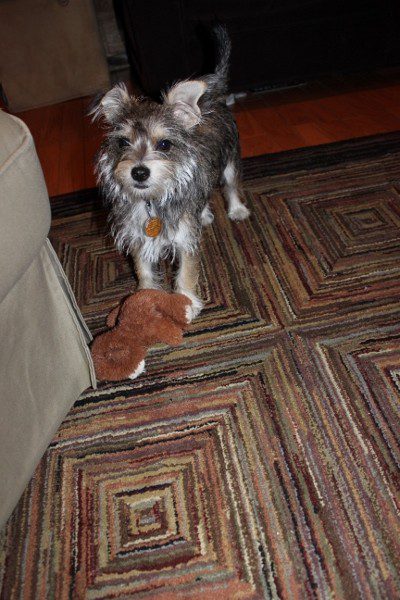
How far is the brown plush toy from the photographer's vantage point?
180cm

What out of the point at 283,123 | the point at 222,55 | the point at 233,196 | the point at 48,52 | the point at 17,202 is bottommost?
the point at 283,123

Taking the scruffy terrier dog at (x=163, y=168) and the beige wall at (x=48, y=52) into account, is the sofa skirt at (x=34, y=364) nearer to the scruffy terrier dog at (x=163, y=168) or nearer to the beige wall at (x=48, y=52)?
the scruffy terrier dog at (x=163, y=168)

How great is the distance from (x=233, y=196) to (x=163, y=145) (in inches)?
36.1

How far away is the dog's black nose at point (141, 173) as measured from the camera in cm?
171

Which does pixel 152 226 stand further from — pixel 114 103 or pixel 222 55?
pixel 222 55

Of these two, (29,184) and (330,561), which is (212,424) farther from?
(29,184)

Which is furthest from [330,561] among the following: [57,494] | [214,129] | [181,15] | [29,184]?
[181,15]

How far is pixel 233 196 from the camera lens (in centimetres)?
264

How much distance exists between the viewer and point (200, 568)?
4.24 feet

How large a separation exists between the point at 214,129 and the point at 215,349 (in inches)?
39.8

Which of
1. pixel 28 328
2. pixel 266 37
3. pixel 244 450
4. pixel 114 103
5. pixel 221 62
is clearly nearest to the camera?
pixel 28 328

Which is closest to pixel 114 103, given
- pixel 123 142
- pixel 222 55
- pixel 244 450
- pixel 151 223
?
pixel 123 142

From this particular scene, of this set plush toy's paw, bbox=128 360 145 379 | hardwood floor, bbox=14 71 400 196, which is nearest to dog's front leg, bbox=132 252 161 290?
plush toy's paw, bbox=128 360 145 379

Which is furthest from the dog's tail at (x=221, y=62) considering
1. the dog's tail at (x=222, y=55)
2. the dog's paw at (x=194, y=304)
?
the dog's paw at (x=194, y=304)
